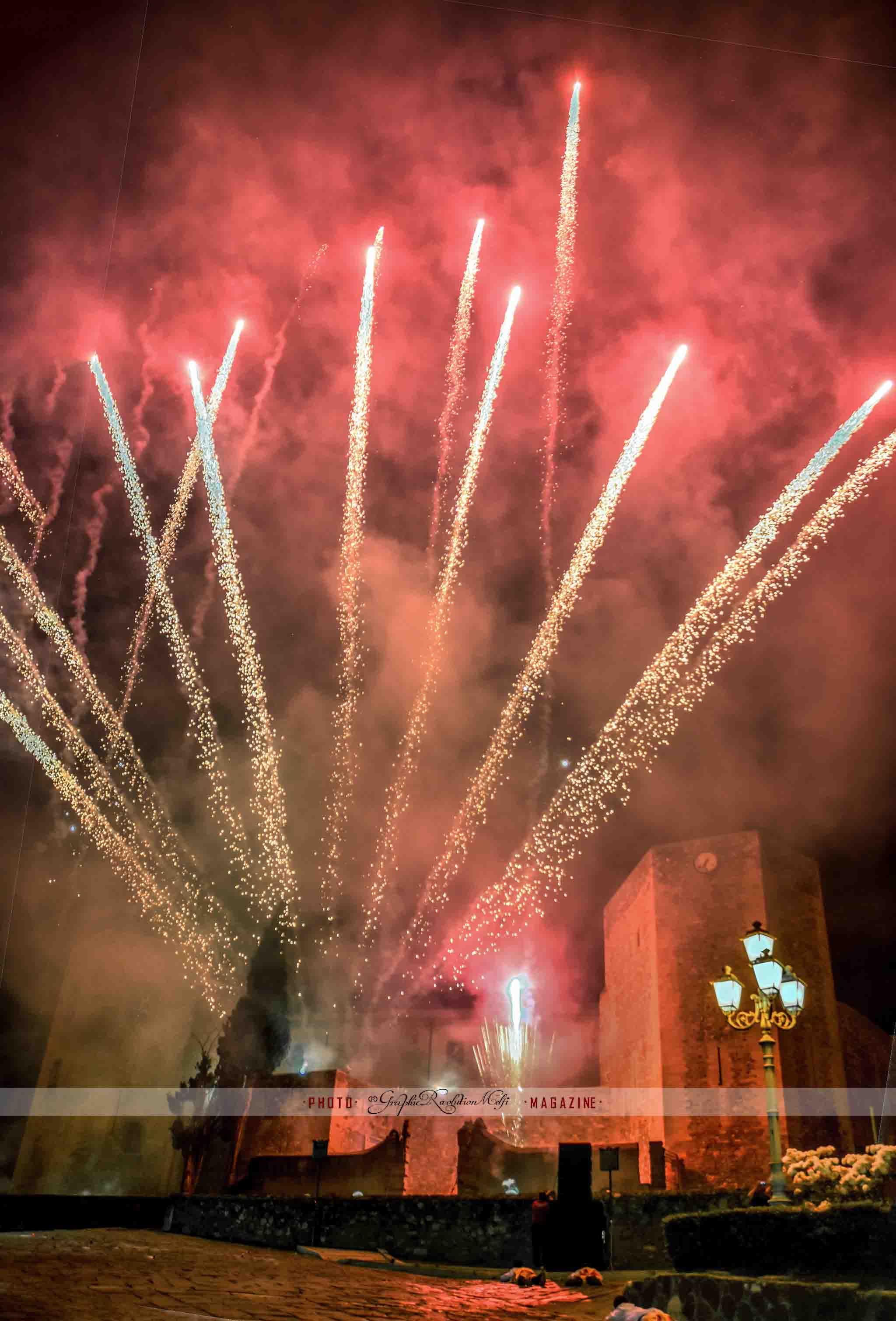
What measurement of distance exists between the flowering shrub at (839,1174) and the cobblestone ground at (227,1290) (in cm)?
260

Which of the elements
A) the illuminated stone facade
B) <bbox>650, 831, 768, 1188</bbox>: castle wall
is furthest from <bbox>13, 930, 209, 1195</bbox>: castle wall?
<bbox>650, 831, 768, 1188</bbox>: castle wall

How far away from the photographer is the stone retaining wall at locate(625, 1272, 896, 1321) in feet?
19.7

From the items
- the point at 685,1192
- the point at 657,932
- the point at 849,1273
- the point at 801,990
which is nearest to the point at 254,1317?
the point at 849,1273

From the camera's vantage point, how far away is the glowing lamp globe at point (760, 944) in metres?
9.77

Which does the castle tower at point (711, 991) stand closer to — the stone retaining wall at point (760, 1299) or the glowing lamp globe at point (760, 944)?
the glowing lamp globe at point (760, 944)

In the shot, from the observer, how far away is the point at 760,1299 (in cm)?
673

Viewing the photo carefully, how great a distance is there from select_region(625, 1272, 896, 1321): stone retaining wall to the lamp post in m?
1.57

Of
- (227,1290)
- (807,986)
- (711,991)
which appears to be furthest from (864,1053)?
(227,1290)

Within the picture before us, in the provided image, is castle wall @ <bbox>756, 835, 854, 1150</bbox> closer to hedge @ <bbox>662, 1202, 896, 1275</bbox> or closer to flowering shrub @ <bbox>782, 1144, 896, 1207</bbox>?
flowering shrub @ <bbox>782, 1144, 896, 1207</bbox>

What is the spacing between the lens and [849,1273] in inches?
266

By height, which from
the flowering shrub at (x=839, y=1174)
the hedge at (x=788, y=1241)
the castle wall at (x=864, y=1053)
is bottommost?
the hedge at (x=788, y=1241)

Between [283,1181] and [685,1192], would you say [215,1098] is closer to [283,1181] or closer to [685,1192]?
[283,1181]

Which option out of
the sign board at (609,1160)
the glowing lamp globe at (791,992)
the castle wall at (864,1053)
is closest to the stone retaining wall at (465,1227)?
the sign board at (609,1160)

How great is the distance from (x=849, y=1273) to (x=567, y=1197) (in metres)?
7.52
